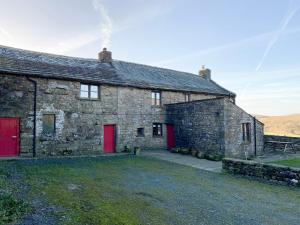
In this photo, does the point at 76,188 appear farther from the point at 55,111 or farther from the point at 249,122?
the point at 249,122

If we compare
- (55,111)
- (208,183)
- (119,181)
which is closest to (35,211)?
(119,181)

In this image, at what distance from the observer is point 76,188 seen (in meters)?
9.30

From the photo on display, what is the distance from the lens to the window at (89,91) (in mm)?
19392

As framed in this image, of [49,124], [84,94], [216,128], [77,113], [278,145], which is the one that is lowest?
[278,145]

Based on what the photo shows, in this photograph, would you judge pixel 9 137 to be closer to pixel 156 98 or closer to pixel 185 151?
pixel 156 98

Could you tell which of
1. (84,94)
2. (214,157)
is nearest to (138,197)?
(214,157)

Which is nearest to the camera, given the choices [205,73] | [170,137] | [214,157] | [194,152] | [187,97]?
[214,157]

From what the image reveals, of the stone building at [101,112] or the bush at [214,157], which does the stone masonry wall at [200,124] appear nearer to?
the stone building at [101,112]

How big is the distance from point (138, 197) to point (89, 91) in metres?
12.6

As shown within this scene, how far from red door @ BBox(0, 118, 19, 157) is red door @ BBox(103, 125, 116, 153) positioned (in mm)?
6263

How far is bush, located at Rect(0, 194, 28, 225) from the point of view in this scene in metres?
5.97

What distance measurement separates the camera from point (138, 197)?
8734 mm

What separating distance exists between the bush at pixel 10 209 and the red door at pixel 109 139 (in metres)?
12.9

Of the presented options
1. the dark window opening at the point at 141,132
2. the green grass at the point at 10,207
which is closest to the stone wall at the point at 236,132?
the dark window opening at the point at 141,132
